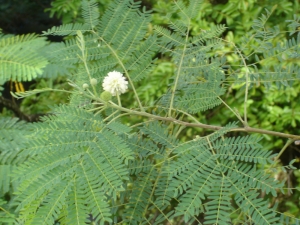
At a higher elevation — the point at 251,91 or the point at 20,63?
the point at 20,63

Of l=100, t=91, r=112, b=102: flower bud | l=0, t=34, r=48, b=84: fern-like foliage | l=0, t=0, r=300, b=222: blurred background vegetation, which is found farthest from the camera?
l=0, t=0, r=300, b=222: blurred background vegetation

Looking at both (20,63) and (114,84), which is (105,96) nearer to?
(114,84)

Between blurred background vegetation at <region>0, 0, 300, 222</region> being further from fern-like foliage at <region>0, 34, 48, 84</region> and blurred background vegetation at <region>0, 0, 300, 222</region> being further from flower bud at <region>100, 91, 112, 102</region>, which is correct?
flower bud at <region>100, 91, 112, 102</region>

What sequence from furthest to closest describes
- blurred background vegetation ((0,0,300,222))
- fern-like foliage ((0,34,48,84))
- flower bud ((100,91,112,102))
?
blurred background vegetation ((0,0,300,222)), fern-like foliage ((0,34,48,84)), flower bud ((100,91,112,102))

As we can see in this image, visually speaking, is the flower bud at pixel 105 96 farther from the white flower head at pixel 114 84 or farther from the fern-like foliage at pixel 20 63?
the fern-like foliage at pixel 20 63

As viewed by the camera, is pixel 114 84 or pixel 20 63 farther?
pixel 20 63

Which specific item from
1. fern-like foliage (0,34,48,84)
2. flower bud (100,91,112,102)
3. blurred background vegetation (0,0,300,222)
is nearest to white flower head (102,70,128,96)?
flower bud (100,91,112,102)

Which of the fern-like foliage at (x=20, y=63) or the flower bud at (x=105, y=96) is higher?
the fern-like foliage at (x=20, y=63)

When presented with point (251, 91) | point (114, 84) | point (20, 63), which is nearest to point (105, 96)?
point (114, 84)

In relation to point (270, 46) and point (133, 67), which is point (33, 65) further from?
point (270, 46)

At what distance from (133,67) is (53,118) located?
0.92ft

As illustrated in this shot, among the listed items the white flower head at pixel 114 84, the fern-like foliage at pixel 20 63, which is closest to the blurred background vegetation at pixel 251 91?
the fern-like foliage at pixel 20 63

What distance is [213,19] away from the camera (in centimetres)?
223

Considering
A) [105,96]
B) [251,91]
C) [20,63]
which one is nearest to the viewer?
[105,96]
